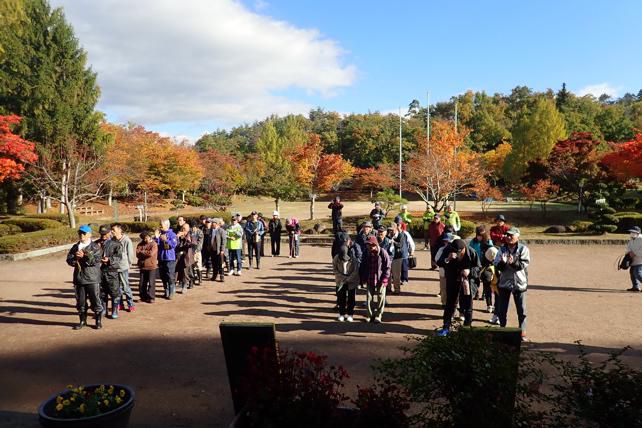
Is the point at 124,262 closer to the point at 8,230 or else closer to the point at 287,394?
the point at 287,394

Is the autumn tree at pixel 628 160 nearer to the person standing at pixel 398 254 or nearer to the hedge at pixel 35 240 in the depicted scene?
the person standing at pixel 398 254

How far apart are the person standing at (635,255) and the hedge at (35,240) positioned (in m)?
19.2

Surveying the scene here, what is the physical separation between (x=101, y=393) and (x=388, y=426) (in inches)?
94.1

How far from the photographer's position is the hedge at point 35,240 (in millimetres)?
15930

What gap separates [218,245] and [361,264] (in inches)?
186

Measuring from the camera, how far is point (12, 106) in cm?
2683

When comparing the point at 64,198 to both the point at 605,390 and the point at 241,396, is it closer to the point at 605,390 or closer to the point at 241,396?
the point at 241,396

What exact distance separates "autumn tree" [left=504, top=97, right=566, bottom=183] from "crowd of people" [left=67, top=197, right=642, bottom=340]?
1054 inches

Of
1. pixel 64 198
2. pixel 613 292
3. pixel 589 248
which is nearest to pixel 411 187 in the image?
pixel 589 248

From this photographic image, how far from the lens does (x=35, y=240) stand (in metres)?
17.1

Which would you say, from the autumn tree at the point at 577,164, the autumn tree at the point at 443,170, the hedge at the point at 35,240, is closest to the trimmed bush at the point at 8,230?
the hedge at the point at 35,240

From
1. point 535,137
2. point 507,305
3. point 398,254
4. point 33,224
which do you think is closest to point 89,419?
point 507,305

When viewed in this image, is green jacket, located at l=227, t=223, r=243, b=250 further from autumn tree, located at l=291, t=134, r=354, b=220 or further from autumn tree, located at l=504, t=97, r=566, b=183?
autumn tree, located at l=504, t=97, r=566, b=183

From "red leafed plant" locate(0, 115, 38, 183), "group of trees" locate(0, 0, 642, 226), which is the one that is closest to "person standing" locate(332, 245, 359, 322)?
"group of trees" locate(0, 0, 642, 226)
